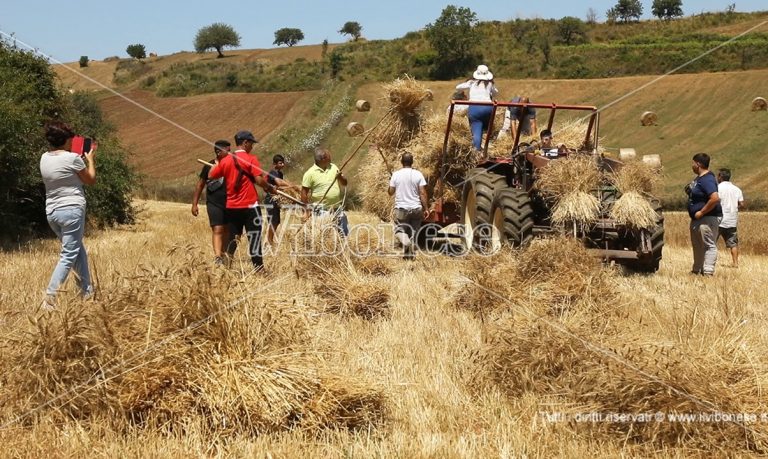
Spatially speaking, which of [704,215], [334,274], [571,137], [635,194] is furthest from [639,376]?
[571,137]

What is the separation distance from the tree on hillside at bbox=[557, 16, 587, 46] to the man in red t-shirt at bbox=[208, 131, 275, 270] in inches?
2444

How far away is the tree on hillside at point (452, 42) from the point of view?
60.4 meters

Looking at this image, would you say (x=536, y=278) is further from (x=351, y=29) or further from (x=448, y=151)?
(x=351, y=29)

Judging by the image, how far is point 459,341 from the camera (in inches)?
220

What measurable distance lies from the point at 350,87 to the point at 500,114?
4362cm

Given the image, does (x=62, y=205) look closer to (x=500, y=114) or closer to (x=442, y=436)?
(x=442, y=436)

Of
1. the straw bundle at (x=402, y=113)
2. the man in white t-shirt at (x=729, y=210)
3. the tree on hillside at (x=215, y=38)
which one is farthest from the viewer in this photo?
the tree on hillside at (x=215, y=38)

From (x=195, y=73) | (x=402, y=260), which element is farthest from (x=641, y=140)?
(x=195, y=73)

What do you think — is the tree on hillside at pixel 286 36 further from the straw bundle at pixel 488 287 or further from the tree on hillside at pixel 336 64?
the straw bundle at pixel 488 287

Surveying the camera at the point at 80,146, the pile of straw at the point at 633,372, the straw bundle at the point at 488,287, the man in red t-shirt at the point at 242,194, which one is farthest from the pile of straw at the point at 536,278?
the camera at the point at 80,146

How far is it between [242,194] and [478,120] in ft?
14.0

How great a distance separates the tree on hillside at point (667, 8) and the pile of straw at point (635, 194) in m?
85.7

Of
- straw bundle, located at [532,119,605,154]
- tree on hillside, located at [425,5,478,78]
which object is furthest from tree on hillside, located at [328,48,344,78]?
straw bundle, located at [532,119,605,154]

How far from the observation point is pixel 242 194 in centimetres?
823
